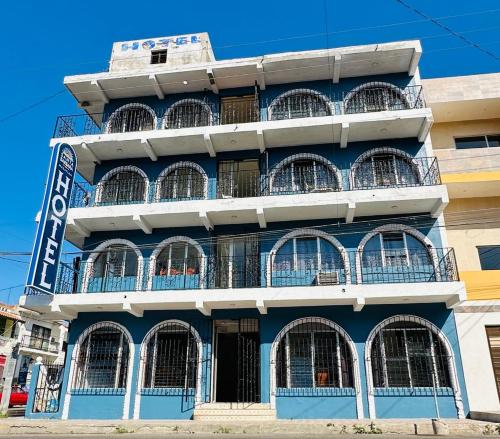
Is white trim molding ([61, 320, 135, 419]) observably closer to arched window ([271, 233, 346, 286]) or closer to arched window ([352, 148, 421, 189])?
arched window ([271, 233, 346, 286])

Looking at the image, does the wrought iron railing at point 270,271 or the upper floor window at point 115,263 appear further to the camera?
the upper floor window at point 115,263

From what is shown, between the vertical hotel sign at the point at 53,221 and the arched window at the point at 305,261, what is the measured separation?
7196mm

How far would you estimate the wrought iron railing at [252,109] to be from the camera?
653 inches

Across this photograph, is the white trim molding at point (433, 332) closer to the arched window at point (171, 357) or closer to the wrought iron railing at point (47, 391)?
the arched window at point (171, 357)

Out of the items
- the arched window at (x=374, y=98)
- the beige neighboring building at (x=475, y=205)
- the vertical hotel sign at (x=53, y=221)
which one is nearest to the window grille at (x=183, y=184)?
the vertical hotel sign at (x=53, y=221)

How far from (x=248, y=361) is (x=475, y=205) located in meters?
10.5

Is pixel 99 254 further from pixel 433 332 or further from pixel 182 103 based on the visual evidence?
pixel 433 332

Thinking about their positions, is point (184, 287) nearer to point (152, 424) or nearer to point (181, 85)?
point (152, 424)

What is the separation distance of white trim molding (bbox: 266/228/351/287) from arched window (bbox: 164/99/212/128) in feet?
19.0

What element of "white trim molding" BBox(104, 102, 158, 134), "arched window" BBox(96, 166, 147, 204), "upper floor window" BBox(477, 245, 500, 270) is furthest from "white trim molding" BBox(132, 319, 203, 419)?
"upper floor window" BBox(477, 245, 500, 270)

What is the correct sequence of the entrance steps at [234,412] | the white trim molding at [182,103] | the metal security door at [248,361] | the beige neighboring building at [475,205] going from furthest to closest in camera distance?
the white trim molding at [182,103], the metal security door at [248,361], the beige neighboring building at [475,205], the entrance steps at [234,412]

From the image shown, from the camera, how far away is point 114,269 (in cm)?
1590

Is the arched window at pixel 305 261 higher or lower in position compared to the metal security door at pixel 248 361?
higher

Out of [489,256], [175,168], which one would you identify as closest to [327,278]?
[489,256]
